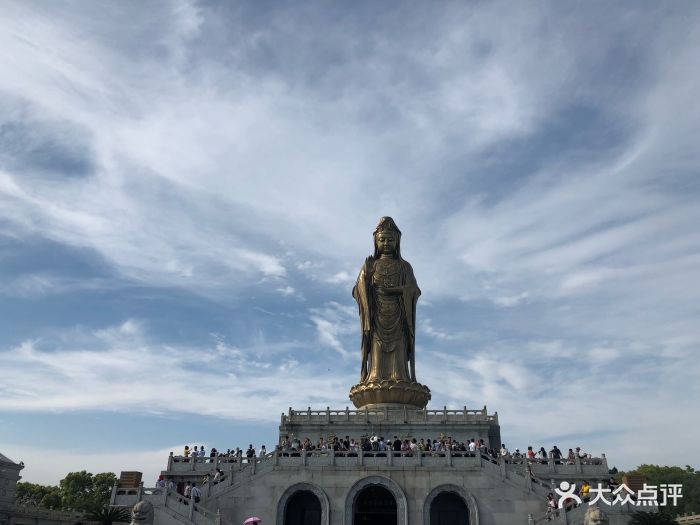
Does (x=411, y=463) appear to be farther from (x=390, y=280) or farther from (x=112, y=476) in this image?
(x=112, y=476)

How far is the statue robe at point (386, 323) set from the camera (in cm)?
4088

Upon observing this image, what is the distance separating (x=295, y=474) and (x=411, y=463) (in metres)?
5.09

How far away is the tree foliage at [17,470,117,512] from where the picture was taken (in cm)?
5891

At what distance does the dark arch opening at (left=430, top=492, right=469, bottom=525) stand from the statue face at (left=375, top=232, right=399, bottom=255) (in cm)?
2015

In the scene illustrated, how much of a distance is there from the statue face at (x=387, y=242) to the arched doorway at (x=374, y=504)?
1956 cm

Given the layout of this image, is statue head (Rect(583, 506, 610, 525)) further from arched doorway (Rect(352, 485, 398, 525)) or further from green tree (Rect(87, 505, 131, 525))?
green tree (Rect(87, 505, 131, 525))

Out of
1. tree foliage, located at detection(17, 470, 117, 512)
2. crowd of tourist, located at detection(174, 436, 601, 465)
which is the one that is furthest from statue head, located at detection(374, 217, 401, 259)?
tree foliage, located at detection(17, 470, 117, 512)

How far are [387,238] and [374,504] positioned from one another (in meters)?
20.4

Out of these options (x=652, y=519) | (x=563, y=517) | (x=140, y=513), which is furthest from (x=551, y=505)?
(x=140, y=513)

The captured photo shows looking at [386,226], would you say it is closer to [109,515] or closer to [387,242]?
[387,242]

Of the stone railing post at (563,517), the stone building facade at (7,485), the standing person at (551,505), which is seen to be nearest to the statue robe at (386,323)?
the standing person at (551,505)

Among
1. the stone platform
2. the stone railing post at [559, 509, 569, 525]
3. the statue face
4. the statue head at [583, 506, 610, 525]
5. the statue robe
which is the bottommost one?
the statue head at [583, 506, 610, 525]

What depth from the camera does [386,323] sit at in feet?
137

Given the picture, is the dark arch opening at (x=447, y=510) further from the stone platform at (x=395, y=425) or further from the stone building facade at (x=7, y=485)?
the stone building facade at (x=7, y=485)
